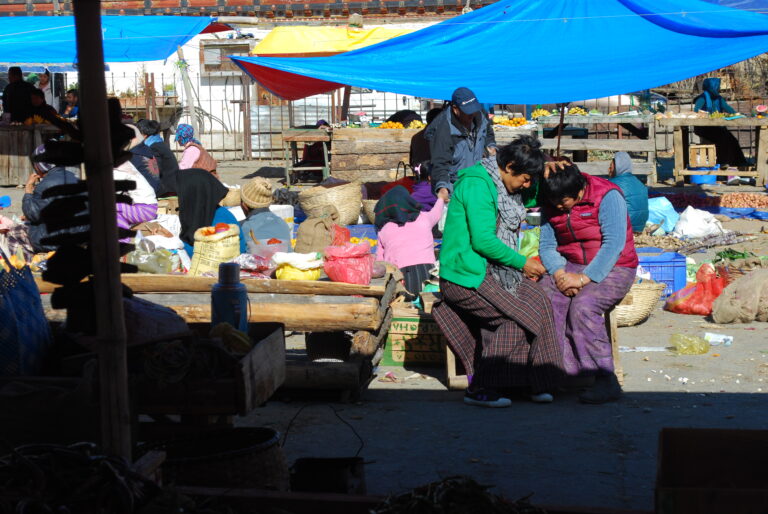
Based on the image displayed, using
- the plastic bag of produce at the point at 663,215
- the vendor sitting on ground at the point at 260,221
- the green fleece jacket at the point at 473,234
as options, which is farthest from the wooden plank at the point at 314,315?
the plastic bag of produce at the point at 663,215

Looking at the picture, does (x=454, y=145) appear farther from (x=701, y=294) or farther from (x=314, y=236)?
(x=701, y=294)

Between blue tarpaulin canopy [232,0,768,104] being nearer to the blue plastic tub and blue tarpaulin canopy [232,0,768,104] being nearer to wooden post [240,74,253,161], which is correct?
the blue plastic tub

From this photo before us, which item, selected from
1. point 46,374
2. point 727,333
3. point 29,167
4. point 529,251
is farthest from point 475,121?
point 29,167

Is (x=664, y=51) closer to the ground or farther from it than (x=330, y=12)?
closer to the ground

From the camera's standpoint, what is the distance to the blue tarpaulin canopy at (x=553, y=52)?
9758 mm

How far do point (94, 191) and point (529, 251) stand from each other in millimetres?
5729

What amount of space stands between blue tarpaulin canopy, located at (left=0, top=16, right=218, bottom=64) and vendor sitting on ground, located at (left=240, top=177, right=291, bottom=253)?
5734mm

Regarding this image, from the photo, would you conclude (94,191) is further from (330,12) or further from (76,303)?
(330,12)

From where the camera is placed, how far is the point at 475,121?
9.28 meters

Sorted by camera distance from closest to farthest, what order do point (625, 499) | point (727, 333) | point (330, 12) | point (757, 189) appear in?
1. point (625, 499)
2. point (727, 333)
3. point (757, 189)
4. point (330, 12)

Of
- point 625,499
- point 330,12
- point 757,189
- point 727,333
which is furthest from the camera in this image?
point 330,12

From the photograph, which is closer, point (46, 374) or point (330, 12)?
point (46, 374)

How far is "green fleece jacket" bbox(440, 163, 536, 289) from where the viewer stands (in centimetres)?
545

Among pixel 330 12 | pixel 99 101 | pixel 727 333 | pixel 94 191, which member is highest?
pixel 330 12
